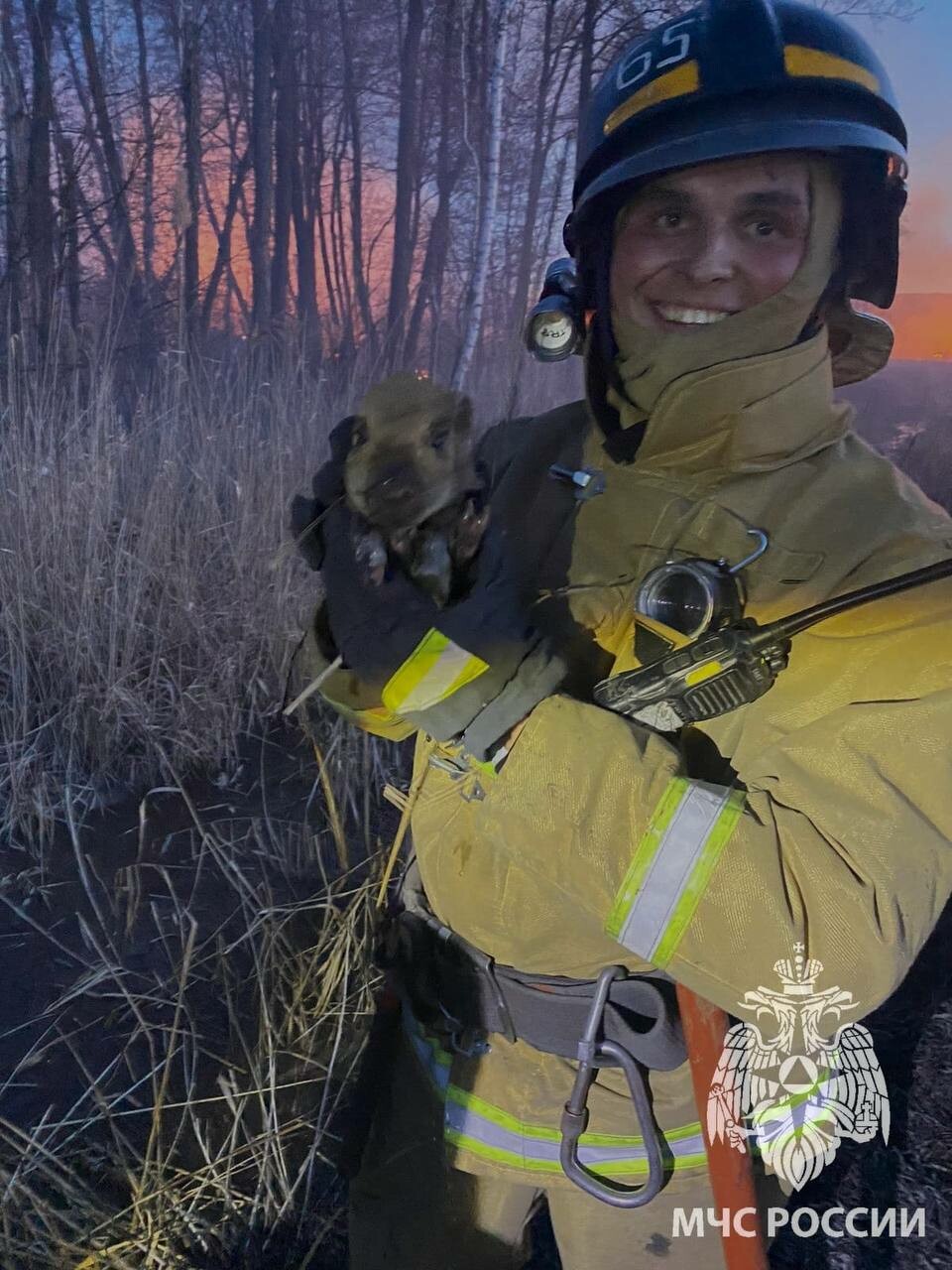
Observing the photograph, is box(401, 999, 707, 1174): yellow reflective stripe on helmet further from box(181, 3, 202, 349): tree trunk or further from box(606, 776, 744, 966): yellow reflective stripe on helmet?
box(181, 3, 202, 349): tree trunk

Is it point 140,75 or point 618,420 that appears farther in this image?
point 140,75

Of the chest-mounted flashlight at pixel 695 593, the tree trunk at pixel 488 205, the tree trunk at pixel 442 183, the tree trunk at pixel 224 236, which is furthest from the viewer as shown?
the tree trunk at pixel 224 236

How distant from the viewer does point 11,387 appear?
9.79 ft

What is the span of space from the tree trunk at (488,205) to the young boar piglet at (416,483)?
2.00 meters

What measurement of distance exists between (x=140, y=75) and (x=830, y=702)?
15.4ft

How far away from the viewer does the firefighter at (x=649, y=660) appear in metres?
0.80

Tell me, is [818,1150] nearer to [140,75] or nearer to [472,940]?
[472,940]

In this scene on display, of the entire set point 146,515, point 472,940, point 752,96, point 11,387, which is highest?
point 752,96

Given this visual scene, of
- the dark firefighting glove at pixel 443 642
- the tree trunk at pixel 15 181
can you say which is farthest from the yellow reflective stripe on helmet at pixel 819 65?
the tree trunk at pixel 15 181

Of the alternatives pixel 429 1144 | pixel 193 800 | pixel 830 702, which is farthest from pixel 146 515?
pixel 830 702

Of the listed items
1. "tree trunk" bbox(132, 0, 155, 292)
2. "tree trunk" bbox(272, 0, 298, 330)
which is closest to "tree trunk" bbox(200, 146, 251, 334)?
"tree trunk" bbox(272, 0, 298, 330)

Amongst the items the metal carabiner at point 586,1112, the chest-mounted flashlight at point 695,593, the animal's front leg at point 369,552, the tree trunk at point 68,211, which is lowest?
the metal carabiner at point 586,1112

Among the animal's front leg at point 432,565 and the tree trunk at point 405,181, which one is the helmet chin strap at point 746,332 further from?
the tree trunk at point 405,181

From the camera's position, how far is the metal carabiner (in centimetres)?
102
